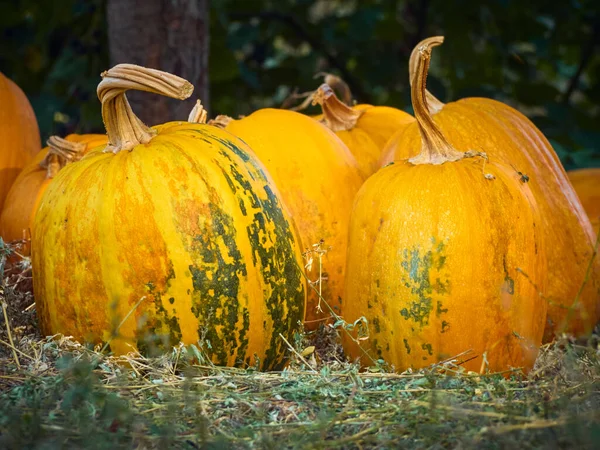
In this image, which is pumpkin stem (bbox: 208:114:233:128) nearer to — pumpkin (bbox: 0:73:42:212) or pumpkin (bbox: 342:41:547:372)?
pumpkin (bbox: 342:41:547:372)

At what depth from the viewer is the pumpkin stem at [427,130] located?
221 centimetres

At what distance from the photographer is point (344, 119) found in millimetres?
3037

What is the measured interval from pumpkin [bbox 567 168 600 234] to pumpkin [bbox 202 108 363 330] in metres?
1.29

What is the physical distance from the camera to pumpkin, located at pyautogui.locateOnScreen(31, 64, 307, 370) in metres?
1.99

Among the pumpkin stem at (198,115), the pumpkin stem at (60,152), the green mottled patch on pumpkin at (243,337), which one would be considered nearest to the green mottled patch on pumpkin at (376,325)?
the green mottled patch on pumpkin at (243,337)

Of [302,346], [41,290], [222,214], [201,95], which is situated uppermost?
[201,95]

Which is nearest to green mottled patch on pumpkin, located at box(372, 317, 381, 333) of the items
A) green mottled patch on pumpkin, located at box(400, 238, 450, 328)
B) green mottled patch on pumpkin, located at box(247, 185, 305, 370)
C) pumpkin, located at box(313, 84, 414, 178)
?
green mottled patch on pumpkin, located at box(400, 238, 450, 328)

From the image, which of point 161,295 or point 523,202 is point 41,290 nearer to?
point 161,295

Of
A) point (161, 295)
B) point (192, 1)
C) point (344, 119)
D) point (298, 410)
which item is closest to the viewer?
point (298, 410)

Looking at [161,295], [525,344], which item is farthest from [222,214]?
[525,344]

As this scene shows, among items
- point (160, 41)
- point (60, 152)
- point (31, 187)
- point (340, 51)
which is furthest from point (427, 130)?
point (340, 51)

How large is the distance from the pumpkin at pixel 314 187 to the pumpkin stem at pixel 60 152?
2.19 ft

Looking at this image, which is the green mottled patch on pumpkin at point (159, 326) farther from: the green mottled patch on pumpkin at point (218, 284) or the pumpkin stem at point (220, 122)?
the pumpkin stem at point (220, 122)

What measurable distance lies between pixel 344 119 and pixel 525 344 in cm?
128
